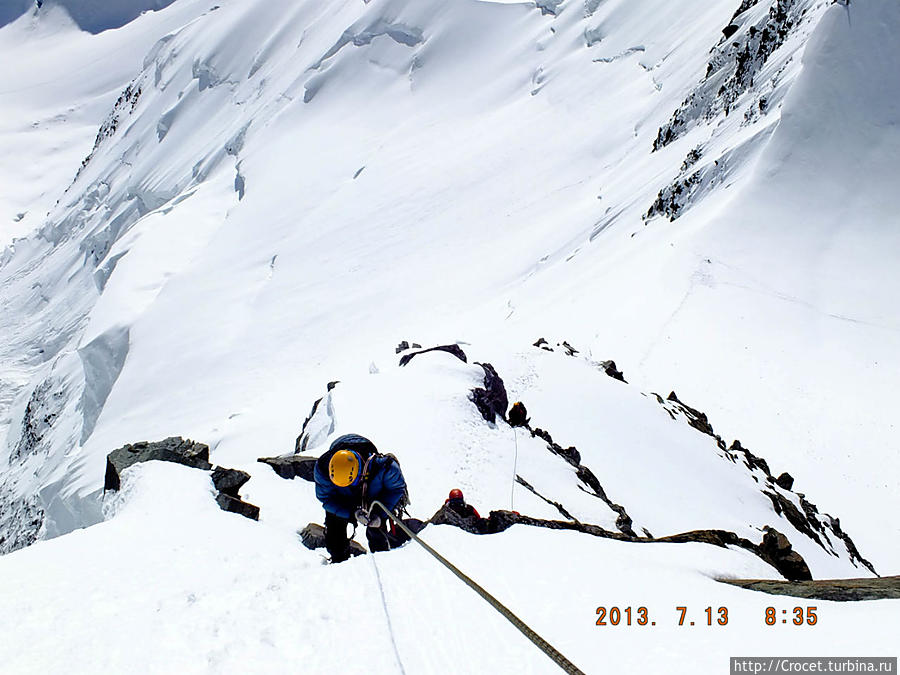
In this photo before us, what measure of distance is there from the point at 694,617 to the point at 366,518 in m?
3.02

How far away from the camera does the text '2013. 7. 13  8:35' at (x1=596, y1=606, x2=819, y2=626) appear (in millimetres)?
4543

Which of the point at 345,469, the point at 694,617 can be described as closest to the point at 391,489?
the point at 345,469

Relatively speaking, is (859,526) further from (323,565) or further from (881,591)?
(323,565)

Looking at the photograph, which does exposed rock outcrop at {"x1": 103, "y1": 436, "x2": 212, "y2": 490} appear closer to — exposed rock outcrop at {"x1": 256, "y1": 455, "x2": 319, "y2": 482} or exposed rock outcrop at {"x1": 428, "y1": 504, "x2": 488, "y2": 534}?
exposed rock outcrop at {"x1": 256, "y1": 455, "x2": 319, "y2": 482}

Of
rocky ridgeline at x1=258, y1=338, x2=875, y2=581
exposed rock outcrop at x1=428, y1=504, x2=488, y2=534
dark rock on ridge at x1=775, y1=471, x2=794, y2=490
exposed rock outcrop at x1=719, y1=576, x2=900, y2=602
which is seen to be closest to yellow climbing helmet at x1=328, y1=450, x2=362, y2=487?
rocky ridgeline at x1=258, y1=338, x2=875, y2=581

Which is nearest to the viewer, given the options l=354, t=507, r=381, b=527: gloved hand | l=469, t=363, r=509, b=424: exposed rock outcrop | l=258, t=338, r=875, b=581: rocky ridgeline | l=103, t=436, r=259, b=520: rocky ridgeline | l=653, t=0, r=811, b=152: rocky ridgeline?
l=354, t=507, r=381, b=527: gloved hand

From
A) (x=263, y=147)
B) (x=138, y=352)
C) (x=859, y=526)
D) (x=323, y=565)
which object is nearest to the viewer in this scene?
(x=323, y=565)

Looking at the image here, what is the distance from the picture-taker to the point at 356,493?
6301 millimetres

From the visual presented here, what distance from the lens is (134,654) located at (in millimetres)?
4188

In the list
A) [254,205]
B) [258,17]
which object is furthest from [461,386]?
[258,17]

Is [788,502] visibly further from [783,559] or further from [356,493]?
[356,493]

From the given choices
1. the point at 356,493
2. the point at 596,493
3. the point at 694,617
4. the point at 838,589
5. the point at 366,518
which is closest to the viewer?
the point at 694,617

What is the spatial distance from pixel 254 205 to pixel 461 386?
208 feet

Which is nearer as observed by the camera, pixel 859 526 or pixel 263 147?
pixel 859 526
